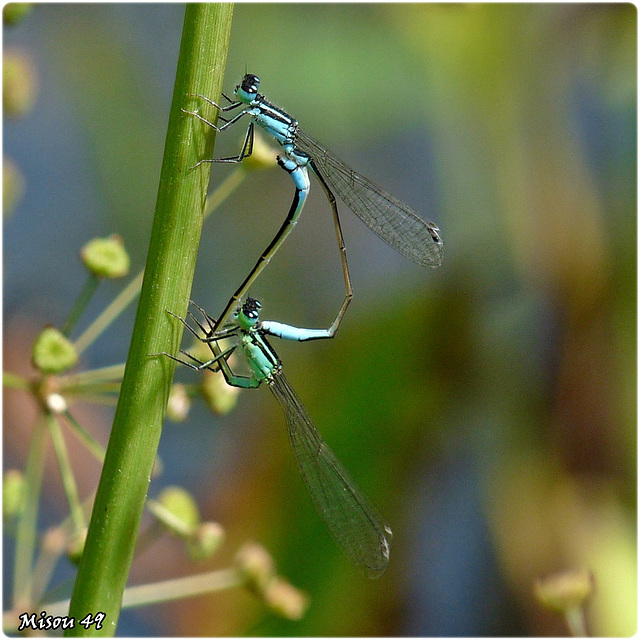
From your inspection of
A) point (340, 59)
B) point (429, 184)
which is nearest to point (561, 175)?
point (429, 184)

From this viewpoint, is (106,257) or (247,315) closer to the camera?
(106,257)

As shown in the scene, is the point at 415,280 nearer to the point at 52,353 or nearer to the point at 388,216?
the point at 388,216

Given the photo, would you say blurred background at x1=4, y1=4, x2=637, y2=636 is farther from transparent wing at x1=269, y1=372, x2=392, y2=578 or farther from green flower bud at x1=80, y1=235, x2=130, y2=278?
green flower bud at x1=80, y1=235, x2=130, y2=278

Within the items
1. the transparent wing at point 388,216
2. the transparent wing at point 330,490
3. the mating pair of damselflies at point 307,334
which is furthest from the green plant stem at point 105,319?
the transparent wing at point 388,216

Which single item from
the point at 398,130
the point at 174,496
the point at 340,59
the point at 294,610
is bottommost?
the point at 294,610

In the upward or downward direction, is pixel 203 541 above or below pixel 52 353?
below

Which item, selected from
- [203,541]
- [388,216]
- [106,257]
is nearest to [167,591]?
[203,541]

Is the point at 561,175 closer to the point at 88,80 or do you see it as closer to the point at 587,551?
the point at 587,551
